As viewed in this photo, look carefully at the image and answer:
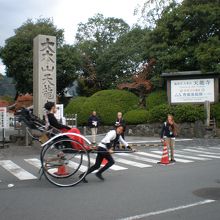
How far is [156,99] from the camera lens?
96.5 feet

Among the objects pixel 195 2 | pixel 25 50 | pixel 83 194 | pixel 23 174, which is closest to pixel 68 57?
pixel 25 50

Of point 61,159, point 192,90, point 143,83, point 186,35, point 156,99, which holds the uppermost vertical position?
point 186,35

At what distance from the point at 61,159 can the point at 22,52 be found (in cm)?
3089

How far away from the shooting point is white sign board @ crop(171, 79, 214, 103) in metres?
27.3

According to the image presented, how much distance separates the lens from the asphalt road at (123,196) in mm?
6672

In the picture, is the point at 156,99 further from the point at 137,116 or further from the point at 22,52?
the point at 22,52

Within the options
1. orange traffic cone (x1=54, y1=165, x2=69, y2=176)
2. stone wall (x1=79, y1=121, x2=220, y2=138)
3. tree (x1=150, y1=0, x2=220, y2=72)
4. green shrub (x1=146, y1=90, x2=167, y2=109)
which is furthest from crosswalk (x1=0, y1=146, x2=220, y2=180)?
tree (x1=150, y1=0, x2=220, y2=72)

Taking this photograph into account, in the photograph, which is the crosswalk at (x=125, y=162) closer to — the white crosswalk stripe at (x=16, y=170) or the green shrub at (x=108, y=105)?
the white crosswalk stripe at (x=16, y=170)

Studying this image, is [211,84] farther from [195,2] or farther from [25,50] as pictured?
[25,50]

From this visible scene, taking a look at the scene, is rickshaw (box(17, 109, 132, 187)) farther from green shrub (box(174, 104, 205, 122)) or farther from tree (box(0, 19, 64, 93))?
tree (box(0, 19, 64, 93))

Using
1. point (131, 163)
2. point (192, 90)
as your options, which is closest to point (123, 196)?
point (131, 163)

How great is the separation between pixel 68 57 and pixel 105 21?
433 inches

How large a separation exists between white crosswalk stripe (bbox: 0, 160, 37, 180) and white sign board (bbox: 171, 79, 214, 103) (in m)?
16.4

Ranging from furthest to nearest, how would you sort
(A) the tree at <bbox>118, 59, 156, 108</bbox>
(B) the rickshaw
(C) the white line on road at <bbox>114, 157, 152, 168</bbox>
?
(A) the tree at <bbox>118, 59, 156, 108</bbox>
(C) the white line on road at <bbox>114, 157, 152, 168</bbox>
(B) the rickshaw
